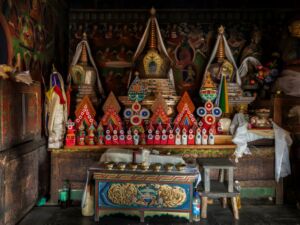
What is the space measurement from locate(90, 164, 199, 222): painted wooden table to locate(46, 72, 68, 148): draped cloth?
1208 mm

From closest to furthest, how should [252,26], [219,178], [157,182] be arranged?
[157,182], [219,178], [252,26]

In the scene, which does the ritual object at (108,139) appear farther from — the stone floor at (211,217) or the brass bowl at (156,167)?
the brass bowl at (156,167)

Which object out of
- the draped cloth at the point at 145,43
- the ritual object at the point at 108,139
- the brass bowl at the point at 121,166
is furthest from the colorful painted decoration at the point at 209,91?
the brass bowl at the point at 121,166

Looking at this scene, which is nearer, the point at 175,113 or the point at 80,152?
the point at 80,152

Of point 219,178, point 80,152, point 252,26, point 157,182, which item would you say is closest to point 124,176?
point 157,182

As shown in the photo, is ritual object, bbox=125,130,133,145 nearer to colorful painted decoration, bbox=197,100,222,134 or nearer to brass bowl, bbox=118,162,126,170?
brass bowl, bbox=118,162,126,170

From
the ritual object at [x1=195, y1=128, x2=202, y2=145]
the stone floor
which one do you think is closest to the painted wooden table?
the stone floor

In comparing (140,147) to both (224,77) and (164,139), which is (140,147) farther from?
(224,77)

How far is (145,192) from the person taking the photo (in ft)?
12.4

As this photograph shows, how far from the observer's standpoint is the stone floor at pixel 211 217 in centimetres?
390

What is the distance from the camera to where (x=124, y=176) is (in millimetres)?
3777

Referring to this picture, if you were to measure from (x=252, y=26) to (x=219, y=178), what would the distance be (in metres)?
3.66

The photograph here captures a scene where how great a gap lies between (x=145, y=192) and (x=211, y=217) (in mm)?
1028

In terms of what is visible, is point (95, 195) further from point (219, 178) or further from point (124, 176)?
point (219, 178)
